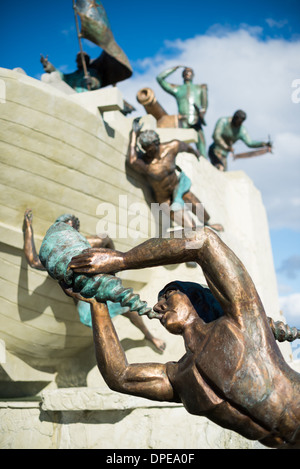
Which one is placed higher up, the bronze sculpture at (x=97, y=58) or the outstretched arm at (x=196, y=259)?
the bronze sculpture at (x=97, y=58)

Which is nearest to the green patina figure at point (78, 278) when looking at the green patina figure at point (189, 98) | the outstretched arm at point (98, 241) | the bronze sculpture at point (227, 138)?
the outstretched arm at point (98, 241)

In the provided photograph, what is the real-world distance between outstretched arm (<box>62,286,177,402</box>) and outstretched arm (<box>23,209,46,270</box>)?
2.27 metres

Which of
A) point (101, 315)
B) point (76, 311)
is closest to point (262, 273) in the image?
point (76, 311)

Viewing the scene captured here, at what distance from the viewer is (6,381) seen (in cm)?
468

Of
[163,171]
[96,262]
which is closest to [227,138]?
[163,171]

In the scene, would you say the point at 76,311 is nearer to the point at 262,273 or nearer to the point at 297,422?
the point at 297,422

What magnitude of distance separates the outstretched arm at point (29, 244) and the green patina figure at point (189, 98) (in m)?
4.72

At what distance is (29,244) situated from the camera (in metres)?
4.04

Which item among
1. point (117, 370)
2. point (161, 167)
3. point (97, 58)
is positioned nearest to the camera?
point (117, 370)

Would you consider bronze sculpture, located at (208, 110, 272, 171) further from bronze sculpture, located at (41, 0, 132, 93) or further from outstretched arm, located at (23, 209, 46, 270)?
outstretched arm, located at (23, 209, 46, 270)

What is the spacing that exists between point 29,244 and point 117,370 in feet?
8.16

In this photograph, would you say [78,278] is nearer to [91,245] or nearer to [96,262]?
[96,262]

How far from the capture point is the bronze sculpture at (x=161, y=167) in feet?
16.2

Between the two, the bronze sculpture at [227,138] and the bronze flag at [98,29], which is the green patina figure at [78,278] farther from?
the bronze sculpture at [227,138]
